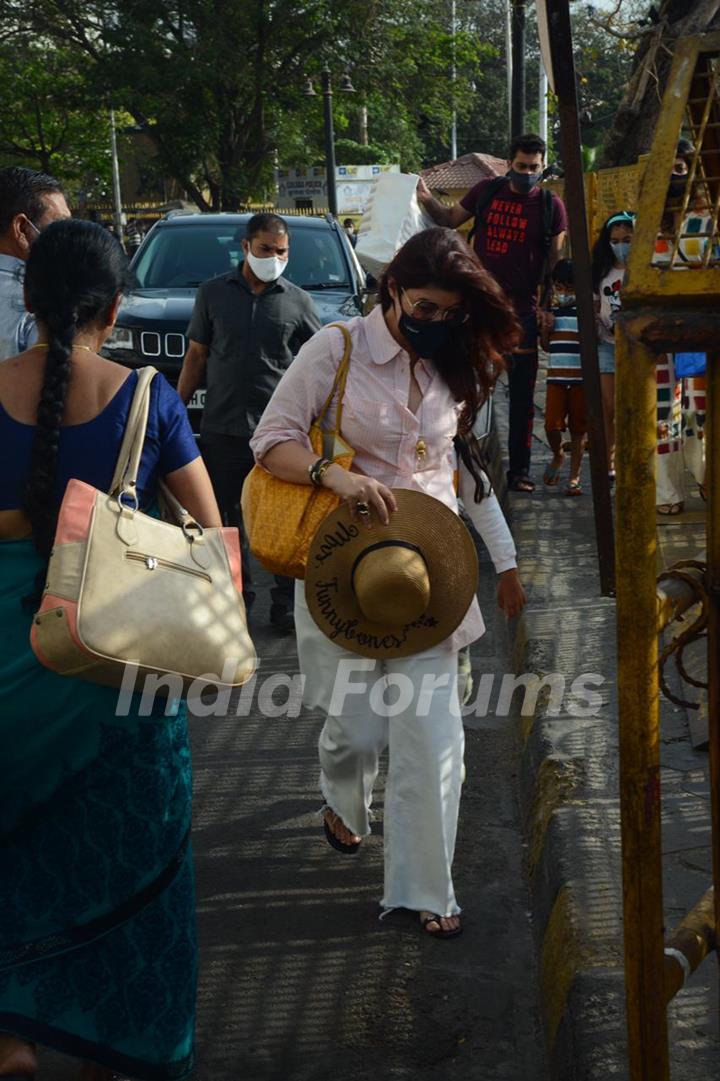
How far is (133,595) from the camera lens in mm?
2777

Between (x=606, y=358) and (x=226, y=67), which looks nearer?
(x=606, y=358)

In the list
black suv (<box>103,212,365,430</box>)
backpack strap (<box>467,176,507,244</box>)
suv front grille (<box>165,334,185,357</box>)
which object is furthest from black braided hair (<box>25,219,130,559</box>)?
suv front grille (<box>165,334,185,357</box>)

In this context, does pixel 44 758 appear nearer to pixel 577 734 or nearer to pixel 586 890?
pixel 586 890

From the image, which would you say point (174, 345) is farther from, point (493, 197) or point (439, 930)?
point (439, 930)

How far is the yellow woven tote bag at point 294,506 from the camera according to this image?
12.4 ft

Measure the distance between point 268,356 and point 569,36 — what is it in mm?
3549

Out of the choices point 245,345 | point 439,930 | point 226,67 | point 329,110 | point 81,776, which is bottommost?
point 439,930

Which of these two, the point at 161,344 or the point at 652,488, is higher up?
the point at 652,488

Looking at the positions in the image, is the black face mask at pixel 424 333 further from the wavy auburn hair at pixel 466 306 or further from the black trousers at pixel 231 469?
the black trousers at pixel 231 469

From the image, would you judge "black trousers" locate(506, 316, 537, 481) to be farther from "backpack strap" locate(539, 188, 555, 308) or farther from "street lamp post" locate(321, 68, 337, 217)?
"street lamp post" locate(321, 68, 337, 217)

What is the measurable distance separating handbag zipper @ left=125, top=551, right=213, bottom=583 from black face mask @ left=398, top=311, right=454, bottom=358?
114cm

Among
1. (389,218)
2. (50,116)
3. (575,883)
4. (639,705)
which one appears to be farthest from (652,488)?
(50,116)

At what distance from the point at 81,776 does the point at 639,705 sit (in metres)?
1.35

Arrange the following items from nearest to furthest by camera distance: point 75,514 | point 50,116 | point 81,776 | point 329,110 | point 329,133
Result: point 75,514, point 81,776, point 329,110, point 329,133, point 50,116
